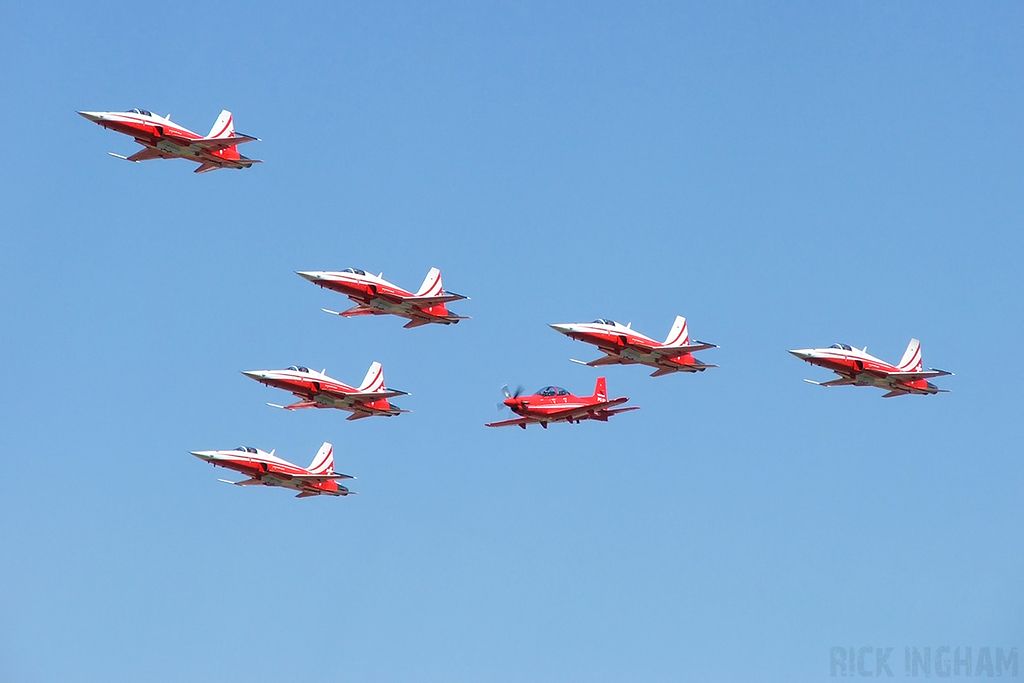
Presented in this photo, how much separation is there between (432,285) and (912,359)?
41.8 m

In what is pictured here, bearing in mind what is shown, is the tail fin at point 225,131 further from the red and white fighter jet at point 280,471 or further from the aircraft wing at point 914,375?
the aircraft wing at point 914,375

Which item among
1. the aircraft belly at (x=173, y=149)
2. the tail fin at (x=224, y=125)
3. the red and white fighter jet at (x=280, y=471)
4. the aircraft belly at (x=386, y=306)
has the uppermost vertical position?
the tail fin at (x=224, y=125)

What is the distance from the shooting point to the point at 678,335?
138 metres

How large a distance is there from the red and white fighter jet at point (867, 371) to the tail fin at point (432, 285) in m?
29.7

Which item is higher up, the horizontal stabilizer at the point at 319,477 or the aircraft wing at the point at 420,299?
the aircraft wing at the point at 420,299

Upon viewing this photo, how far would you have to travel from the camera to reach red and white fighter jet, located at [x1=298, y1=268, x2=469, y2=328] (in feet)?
438

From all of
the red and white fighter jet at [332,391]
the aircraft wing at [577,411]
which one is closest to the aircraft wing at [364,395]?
the red and white fighter jet at [332,391]

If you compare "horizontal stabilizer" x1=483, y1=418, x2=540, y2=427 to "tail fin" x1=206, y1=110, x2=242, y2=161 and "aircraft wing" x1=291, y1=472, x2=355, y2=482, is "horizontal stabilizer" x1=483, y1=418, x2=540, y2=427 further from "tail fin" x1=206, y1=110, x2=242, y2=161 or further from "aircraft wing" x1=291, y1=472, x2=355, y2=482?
"tail fin" x1=206, y1=110, x2=242, y2=161

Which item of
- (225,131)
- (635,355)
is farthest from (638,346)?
(225,131)

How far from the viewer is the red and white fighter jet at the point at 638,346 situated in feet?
442

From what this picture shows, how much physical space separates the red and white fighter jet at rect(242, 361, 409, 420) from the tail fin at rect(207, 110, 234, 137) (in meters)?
19.6

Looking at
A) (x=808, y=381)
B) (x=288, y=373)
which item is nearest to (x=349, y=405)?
(x=288, y=373)

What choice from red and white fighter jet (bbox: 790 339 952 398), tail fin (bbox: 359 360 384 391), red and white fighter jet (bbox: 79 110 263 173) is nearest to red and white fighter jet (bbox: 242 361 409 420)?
tail fin (bbox: 359 360 384 391)

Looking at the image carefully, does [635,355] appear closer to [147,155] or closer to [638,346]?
[638,346]
